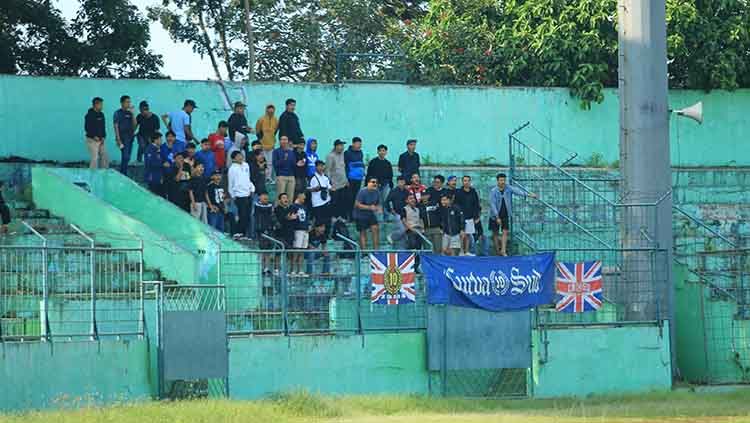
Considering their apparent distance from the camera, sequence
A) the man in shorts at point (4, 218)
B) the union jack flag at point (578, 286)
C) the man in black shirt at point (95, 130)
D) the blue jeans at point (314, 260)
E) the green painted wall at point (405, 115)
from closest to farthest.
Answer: the blue jeans at point (314, 260) < the man in shorts at point (4, 218) < the union jack flag at point (578, 286) < the man in black shirt at point (95, 130) < the green painted wall at point (405, 115)

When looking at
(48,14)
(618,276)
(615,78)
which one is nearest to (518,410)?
(618,276)

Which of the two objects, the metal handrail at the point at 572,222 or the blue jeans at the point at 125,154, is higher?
the blue jeans at the point at 125,154

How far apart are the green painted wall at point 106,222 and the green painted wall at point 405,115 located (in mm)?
3212

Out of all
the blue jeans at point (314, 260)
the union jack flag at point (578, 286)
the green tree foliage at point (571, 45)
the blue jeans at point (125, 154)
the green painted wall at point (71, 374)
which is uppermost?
the green tree foliage at point (571, 45)

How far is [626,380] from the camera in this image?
2764cm

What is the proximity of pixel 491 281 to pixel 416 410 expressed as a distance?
13.3ft

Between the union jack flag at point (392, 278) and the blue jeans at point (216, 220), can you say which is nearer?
the union jack flag at point (392, 278)

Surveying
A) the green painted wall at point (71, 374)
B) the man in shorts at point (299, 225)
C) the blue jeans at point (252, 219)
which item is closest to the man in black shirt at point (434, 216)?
the man in shorts at point (299, 225)

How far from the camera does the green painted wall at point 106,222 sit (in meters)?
26.3

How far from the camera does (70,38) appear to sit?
132 ft

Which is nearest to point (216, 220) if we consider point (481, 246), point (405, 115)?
point (481, 246)

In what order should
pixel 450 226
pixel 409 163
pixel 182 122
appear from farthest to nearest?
pixel 409 163
pixel 182 122
pixel 450 226

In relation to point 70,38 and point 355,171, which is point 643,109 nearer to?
point 355,171

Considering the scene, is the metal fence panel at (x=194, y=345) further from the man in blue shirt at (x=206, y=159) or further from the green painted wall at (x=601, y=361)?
the man in blue shirt at (x=206, y=159)
